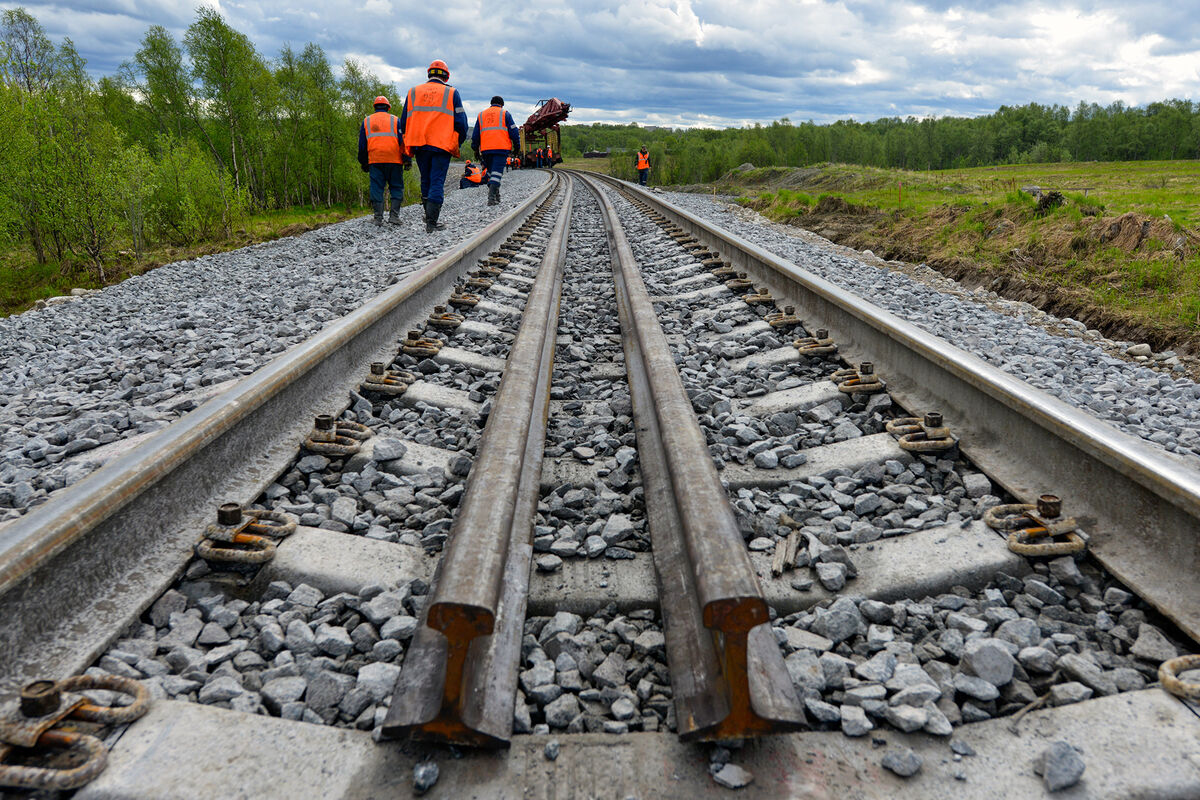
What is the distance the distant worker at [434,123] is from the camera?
9672 millimetres

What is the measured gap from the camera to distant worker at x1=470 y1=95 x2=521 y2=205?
13.8 m

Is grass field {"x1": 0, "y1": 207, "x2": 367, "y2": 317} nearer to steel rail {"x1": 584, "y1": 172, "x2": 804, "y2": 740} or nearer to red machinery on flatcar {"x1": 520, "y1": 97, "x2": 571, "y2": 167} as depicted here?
steel rail {"x1": 584, "y1": 172, "x2": 804, "y2": 740}

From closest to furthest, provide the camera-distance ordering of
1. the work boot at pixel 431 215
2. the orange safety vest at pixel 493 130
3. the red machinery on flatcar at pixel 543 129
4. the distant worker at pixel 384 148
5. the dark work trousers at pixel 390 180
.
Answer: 1. the work boot at pixel 431 215
2. the distant worker at pixel 384 148
3. the dark work trousers at pixel 390 180
4. the orange safety vest at pixel 493 130
5. the red machinery on flatcar at pixel 543 129

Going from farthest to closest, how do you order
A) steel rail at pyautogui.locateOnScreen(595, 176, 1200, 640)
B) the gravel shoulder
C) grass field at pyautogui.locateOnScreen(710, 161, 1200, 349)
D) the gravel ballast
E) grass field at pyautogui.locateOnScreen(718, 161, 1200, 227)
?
grass field at pyautogui.locateOnScreen(718, 161, 1200, 227), grass field at pyautogui.locateOnScreen(710, 161, 1200, 349), the gravel shoulder, the gravel ballast, steel rail at pyautogui.locateOnScreen(595, 176, 1200, 640)

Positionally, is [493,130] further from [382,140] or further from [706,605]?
[706,605]

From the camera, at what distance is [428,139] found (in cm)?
971

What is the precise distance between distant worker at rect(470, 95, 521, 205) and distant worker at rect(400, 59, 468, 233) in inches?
158

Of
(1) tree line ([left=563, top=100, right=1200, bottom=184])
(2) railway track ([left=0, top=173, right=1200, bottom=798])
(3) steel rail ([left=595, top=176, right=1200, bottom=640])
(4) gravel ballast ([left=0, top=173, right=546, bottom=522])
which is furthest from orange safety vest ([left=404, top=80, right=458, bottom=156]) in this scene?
(1) tree line ([left=563, top=100, right=1200, bottom=184])

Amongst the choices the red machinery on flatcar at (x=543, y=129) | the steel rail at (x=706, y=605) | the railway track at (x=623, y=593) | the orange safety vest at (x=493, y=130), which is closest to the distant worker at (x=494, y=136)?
the orange safety vest at (x=493, y=130)

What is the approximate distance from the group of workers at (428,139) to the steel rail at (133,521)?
7310 mm

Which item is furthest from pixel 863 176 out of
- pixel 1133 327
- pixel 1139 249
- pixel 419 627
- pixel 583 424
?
pixel 419 627

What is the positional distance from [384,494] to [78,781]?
1.31 meters

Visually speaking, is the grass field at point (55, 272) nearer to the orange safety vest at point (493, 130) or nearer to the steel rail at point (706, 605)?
the orange safety vest at point (493, 130)

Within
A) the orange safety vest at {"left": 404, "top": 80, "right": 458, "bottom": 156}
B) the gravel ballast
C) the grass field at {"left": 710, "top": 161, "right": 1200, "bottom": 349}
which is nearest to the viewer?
the gravel ballast
